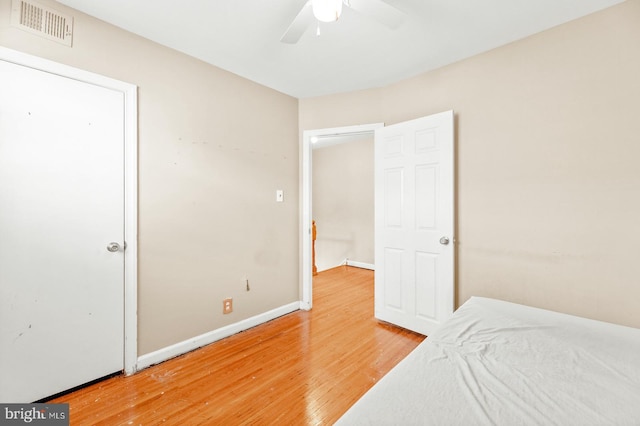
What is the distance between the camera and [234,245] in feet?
8.59

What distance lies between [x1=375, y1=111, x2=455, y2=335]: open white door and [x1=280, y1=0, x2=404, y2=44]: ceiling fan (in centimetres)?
117

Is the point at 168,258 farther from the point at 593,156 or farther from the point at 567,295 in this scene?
the point at 593,156

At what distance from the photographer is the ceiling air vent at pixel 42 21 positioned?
1.58 m

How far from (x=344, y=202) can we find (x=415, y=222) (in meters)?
3.05

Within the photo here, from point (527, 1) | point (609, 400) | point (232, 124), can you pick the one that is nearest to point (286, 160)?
point (232, 124)

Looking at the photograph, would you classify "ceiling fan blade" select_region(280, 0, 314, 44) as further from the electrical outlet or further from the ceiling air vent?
the electrical outlet

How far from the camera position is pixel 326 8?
1288 millimetres

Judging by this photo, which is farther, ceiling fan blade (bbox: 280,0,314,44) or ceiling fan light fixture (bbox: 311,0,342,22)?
ceiling fan blade (bbox: 280,0,314,44)

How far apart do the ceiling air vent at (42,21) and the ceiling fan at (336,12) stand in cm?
143

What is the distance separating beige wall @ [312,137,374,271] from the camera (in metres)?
5.20

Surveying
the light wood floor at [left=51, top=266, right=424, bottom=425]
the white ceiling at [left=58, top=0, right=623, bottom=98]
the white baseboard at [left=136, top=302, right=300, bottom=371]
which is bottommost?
the light wood floor at [left=51, top=266, right=424, bottom=425]

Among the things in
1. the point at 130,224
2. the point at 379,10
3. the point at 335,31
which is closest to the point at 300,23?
the point at 379,10

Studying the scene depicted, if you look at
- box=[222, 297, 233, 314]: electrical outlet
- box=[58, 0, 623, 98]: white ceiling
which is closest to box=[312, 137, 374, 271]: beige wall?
box=[58, 0, 623, 98]: white ceiling

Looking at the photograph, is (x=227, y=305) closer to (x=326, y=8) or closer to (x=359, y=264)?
(x=326, y=8)
